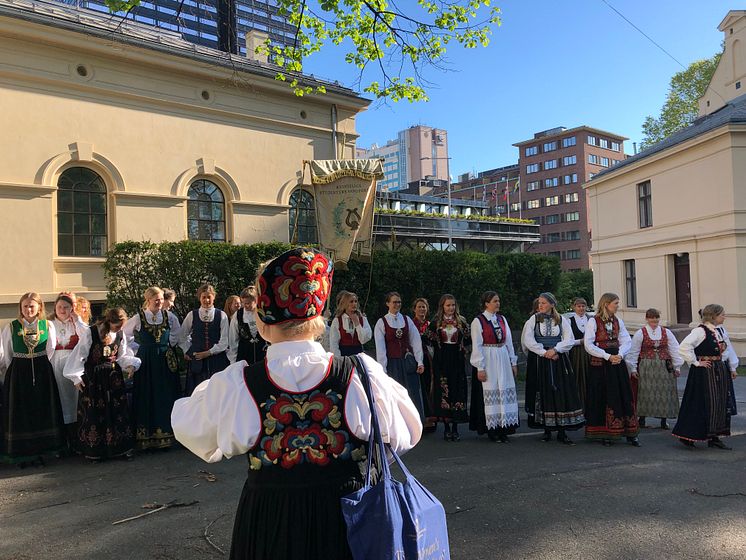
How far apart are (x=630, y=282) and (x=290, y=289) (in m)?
24.5

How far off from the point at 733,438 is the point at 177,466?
22.4ft

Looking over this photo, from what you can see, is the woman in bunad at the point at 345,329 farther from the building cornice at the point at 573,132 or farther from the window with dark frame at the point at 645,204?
the building cornice at the point at 573,132

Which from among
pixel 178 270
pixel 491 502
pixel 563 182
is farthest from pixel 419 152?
pixel 491 502

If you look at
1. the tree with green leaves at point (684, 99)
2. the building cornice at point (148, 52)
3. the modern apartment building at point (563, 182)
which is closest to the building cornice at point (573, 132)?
the modern apartment building at point (563, 182)

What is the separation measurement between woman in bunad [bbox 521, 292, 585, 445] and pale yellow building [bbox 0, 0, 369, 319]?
6.40 meters

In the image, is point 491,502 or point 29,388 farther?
point 29,388

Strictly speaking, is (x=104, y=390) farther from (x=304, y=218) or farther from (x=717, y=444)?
(x=304, y=218)

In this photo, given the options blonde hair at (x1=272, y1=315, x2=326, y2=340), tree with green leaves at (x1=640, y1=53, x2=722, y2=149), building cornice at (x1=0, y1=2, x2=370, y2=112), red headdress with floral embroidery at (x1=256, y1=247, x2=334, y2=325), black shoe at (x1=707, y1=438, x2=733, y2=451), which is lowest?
black shoe at (x1=707, y1=438, x2=733, y2=451)

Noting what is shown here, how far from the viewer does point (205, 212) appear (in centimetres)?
1450

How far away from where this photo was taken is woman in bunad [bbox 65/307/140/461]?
261 inches

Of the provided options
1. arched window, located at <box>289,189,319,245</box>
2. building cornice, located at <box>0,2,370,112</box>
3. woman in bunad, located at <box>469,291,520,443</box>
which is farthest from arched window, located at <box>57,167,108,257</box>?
woman in bunad, located at <box>469,291,520,443</box>

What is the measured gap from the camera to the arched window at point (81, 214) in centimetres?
1241

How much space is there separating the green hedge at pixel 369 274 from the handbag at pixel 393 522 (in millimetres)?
8815

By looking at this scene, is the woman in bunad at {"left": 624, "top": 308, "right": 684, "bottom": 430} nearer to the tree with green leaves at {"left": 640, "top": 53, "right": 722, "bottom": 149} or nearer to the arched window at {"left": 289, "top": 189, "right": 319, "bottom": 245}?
the arched window at {"left": 289, "top": 189, "right": 319, "bottom": 245}
